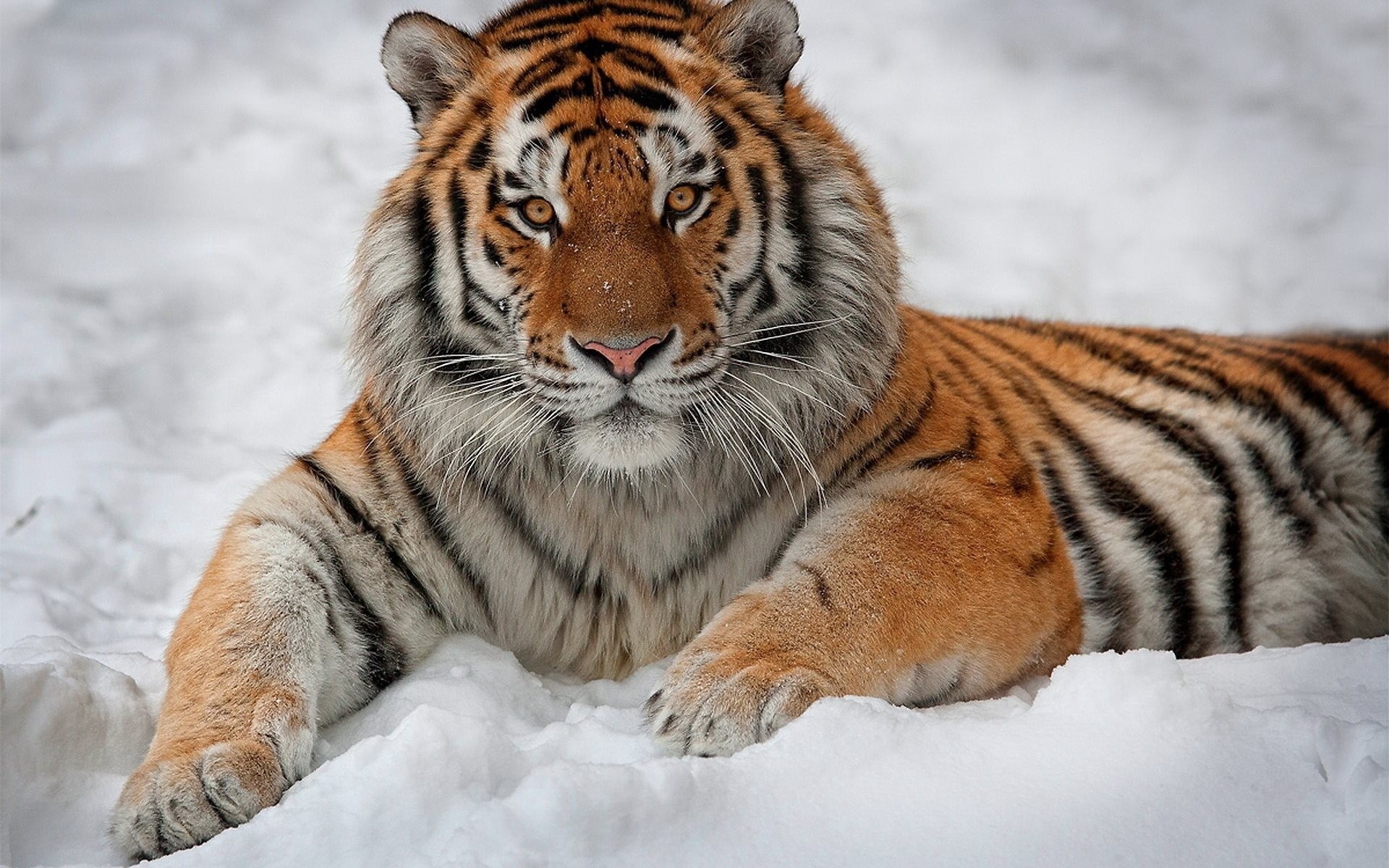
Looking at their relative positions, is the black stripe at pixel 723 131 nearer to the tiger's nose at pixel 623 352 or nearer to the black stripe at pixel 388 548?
the tiger's nose at pixel 623 352

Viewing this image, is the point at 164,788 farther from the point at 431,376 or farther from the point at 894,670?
the point at 894,670

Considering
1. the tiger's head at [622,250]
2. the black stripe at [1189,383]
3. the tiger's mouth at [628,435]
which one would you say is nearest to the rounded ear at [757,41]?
the tiger's head at [622,250]

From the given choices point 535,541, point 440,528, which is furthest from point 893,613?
point 440,528

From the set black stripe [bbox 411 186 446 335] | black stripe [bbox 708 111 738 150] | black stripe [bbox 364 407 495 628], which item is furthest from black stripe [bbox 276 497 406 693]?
black stripe [bbox 708 111 738 150]

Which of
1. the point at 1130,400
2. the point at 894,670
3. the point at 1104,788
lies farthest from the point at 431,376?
the point at 1130,400

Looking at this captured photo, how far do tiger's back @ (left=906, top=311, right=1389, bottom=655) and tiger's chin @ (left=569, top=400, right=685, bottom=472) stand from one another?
0.53m

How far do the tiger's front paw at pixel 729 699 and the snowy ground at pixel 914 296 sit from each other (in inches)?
1.9

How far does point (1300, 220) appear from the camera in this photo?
3352mm

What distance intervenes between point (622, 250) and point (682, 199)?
0.11m

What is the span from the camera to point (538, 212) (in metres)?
1.49

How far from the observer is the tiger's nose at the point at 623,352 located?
136 cm

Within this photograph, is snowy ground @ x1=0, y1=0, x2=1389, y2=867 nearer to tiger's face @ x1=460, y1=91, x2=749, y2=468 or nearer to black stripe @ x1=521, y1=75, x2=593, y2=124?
tiger's face @ x1=460, y1=91, x2=749, y2=468

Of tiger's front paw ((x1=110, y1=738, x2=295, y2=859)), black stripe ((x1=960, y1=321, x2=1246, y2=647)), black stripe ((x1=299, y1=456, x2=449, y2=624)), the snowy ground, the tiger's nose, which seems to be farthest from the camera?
black stripe ((x1=960, y1=321, x2=1246, y2=647))

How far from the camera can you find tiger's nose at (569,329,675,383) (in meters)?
1.36
